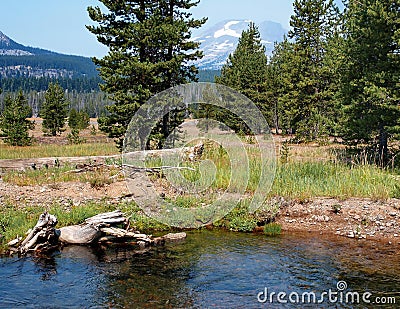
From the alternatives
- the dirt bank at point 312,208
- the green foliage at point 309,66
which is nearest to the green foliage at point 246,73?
the green foliage at point 309,66

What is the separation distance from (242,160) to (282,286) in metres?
8.96

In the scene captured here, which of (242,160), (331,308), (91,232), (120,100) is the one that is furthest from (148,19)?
(331,308)

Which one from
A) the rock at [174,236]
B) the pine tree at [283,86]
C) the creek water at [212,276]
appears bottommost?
the creek water at [212,276]

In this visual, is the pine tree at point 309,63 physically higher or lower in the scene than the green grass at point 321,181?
higher

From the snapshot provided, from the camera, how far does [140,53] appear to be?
902 inches

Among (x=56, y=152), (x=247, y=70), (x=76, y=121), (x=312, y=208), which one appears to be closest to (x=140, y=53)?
(x=56, y=152)

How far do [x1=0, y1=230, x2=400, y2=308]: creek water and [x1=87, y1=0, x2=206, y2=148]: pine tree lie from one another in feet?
40.2

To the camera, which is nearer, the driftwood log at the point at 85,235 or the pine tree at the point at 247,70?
the driftwood log at the point at 85,235

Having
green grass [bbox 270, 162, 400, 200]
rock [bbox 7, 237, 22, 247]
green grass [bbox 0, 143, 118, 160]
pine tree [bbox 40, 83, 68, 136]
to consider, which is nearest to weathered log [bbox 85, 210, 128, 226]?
rock [bbox 7, 237, 22, 247]

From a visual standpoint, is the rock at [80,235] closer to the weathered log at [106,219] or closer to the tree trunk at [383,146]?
the weathered log at [106,219]

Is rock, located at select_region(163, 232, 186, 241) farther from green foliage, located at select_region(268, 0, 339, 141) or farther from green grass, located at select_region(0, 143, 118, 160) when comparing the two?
green foliage, located at select_region(268, 0, 339, 141)

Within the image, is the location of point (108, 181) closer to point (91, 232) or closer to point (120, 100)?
point (91, 232)

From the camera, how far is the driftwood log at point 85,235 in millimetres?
10155

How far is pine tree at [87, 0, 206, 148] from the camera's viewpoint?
853 inches
